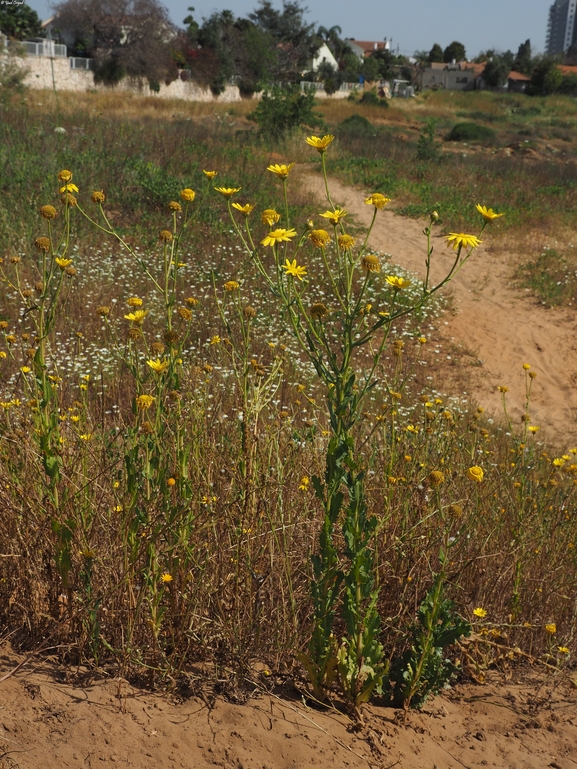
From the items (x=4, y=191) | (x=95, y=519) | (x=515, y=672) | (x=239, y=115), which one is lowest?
(x=515, y=672)

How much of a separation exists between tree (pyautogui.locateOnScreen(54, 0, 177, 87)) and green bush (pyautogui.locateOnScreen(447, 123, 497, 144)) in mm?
15603

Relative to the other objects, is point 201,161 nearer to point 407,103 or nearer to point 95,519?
point 95,519

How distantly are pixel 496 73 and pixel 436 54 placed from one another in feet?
63.1

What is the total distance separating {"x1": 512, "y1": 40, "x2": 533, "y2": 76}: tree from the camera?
6297 cm

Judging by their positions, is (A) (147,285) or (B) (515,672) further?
(A) (147,285)

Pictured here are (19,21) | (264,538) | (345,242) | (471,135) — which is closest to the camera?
(345,242)

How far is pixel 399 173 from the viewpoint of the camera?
1502 cm

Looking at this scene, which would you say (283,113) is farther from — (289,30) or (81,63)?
(289,30)

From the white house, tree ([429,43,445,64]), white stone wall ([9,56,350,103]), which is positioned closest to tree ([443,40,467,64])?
tree ([429,43,445,64])

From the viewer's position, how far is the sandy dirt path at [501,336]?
Result: 698 centimetres

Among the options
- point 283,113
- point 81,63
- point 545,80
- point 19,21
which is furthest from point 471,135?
point 545,80

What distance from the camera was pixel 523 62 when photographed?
209ft

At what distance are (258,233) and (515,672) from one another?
24.9ft

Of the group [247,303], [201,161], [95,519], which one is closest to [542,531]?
[95,519]
